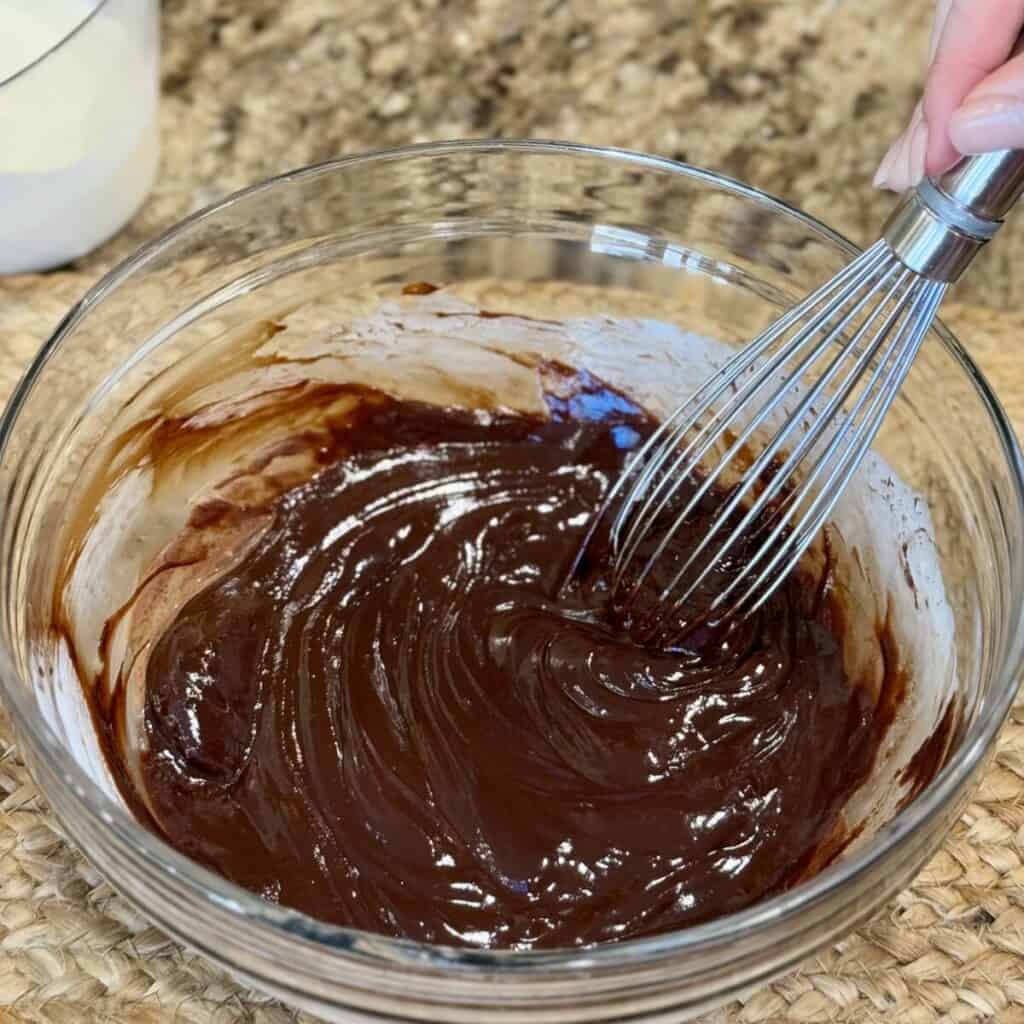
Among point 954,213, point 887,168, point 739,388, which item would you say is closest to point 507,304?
point 739,388

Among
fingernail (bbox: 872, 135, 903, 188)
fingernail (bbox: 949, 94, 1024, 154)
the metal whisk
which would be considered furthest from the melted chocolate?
fingernail (bbox: 949, 94, 1024, 154)

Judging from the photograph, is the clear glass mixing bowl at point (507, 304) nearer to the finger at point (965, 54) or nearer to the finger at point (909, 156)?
the finger at point (909, 156)

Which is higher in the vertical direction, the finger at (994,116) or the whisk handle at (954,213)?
the finger at (994,116)

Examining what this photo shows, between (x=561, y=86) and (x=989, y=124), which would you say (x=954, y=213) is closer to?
(x=989, y=124)

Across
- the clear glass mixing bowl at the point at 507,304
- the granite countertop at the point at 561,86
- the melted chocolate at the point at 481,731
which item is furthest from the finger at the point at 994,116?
the granite countertop at the point at 561,86

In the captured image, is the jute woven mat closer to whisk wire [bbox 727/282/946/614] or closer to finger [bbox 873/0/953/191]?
whisk wire [bbox 727/282/946/614]

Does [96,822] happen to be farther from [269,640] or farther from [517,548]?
[517,548]
